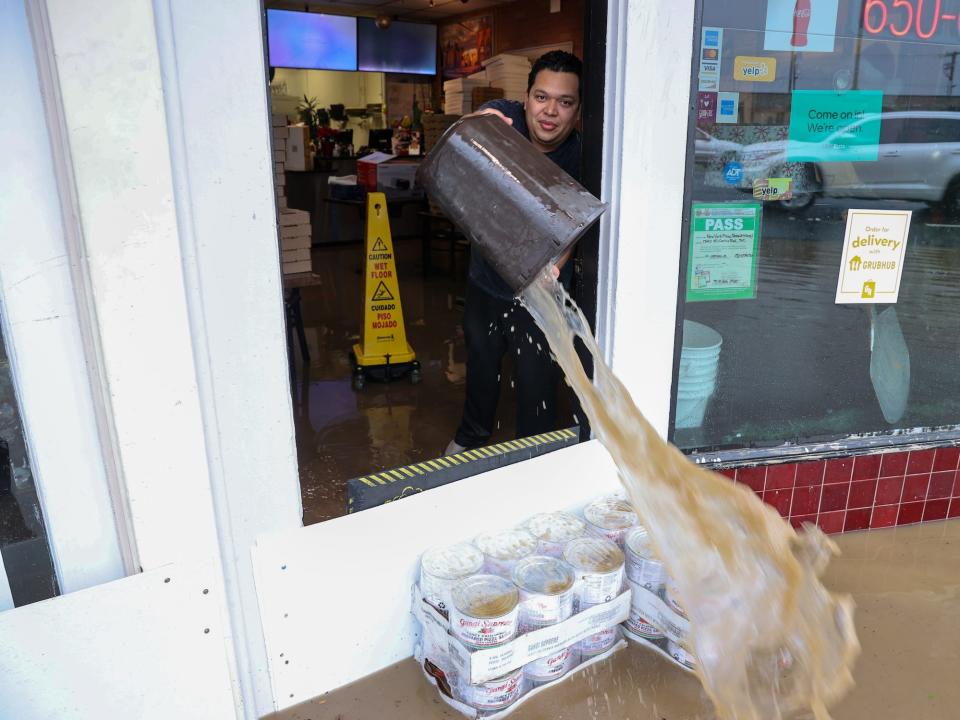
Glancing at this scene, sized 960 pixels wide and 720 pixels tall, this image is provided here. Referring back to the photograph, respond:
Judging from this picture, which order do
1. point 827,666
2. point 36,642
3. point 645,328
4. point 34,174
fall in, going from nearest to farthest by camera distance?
point 34,174, point 36,642, point 827,666, point 645,328

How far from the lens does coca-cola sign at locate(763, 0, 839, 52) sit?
8.24ft

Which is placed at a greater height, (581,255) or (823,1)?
(823,1)

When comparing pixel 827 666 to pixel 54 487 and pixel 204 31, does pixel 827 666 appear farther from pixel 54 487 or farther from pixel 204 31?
pixel 204 31

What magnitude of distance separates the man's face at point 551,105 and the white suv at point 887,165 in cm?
60

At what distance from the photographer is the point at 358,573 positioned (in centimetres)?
218

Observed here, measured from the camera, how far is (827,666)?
2.29 m

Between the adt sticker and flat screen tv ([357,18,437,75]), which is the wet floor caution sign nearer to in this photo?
the adt sticker

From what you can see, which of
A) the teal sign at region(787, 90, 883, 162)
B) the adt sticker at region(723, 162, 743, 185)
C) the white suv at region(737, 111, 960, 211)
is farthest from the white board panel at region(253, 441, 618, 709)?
the teal sign at region(787, 90, 883, 162)

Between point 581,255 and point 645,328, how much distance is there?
1.10ft

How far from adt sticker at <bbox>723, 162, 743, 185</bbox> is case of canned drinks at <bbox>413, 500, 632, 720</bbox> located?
4.17 ft

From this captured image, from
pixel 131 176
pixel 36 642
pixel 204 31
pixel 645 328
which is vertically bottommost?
pixel 36 642

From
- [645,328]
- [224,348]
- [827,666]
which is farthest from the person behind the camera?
[645,328]

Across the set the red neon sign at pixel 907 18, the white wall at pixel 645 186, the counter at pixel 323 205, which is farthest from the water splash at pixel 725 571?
the counter at pixel 323 205

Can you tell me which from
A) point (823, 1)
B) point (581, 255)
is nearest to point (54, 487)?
point (581, 255)
